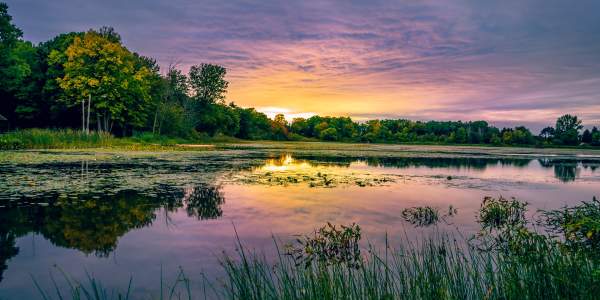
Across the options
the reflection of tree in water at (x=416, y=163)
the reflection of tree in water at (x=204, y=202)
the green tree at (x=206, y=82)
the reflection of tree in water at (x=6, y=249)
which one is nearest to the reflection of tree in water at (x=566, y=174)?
the reflection of tree in water at (x=416, y=163)

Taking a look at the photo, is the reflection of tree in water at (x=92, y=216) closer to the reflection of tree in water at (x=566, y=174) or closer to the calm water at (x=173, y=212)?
the calm water at (x=173, y=212)

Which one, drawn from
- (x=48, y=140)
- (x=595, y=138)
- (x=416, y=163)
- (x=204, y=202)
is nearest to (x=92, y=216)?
(x=204, y=202)

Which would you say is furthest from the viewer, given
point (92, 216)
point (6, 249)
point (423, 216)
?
point (423, 216)

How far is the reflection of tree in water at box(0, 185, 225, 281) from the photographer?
698cm

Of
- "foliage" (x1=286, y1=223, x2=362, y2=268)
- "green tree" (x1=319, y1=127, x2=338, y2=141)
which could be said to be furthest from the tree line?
"green tree" (x1=319, y1=127, x2=338, y2=141)

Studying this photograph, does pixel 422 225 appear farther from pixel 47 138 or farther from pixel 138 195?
pixel 47 138

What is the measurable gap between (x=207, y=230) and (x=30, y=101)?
173 ft

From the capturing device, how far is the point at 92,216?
871cm

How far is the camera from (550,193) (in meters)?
15.1

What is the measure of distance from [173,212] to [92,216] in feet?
6.00

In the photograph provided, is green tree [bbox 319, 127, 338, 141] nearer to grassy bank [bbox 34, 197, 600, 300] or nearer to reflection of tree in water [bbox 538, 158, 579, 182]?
reflection of tree in water [bbox 538, 158, 579, 182]

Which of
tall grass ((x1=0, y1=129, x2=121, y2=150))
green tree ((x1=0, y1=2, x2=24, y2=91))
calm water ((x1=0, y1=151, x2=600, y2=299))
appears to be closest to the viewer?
calm water ((x1=0, y1=151, x2=600, y2=299))

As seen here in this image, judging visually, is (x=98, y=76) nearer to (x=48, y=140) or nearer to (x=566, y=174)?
(x=48, y=140)

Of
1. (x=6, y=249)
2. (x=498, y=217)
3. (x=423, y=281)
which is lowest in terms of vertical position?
(x=6, y=249)
